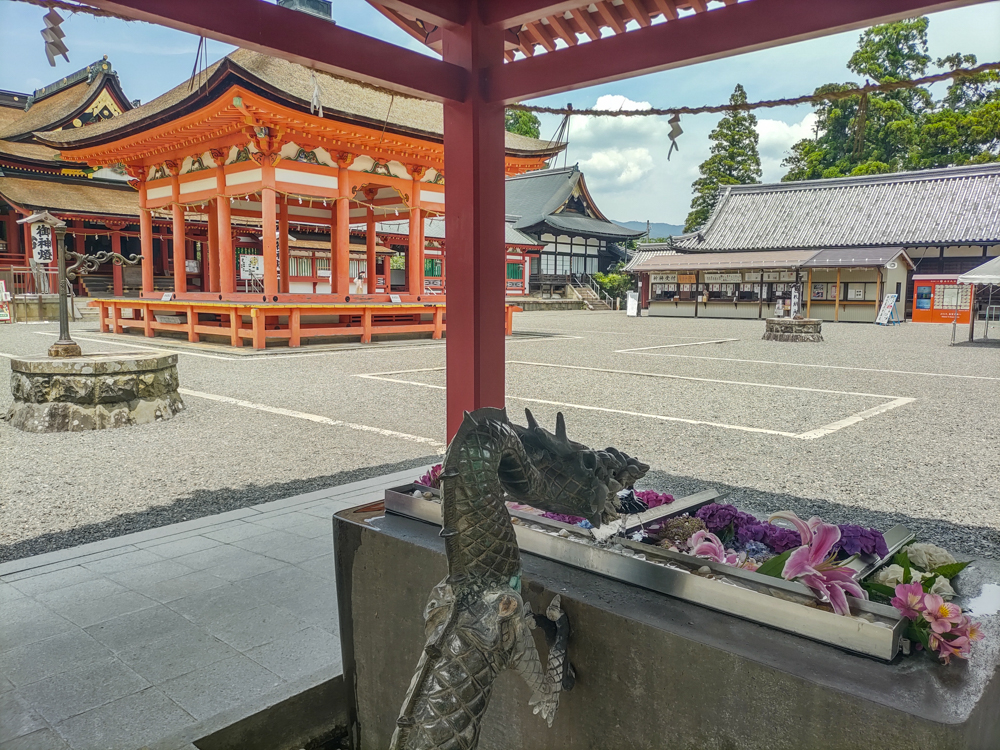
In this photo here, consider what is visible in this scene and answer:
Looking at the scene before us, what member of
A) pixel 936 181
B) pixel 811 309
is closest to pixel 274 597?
pixel 811 309

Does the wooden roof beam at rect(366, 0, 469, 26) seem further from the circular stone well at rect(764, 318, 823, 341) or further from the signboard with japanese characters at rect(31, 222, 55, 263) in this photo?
the signboard with japanese characters at rect(31, 222, 55, 263)

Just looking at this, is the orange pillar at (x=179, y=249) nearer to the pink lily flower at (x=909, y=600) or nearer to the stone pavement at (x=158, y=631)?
the stone pavement at (x=158, y=631)

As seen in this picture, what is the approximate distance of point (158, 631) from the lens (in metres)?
2.24

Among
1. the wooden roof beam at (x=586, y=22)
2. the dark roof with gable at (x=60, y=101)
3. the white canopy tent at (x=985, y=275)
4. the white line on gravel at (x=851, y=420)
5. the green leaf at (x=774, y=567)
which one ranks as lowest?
the white line on gravel at (x=851, y=420)

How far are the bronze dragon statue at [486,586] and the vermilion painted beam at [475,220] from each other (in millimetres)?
1593

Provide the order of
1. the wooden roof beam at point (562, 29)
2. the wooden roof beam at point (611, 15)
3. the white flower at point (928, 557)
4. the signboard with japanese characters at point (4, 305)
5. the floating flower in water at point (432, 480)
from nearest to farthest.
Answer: the white flower at point (928, 557) → the floating flower in water at point (432, 480) → the wooden roof beam at point (611, 15) → the wooden roof beam at point (562, 29) → the signboard with japanese characters at point (4, 305)

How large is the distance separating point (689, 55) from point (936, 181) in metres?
26.2

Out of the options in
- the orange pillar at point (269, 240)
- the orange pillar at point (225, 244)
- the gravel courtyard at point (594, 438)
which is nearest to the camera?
the gravel courtyard at point (594, 438)

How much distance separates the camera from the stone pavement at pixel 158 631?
5.84 ft

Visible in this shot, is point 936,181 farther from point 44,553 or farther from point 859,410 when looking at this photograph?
point 44,553

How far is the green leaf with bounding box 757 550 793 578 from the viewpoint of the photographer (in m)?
1.43

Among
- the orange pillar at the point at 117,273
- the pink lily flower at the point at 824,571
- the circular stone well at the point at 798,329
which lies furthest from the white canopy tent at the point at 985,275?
the orange pillar at the point at 117,273

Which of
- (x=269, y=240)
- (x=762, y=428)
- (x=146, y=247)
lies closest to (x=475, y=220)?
(x=762, y=428)

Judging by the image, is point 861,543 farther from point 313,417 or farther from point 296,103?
point 296,103
